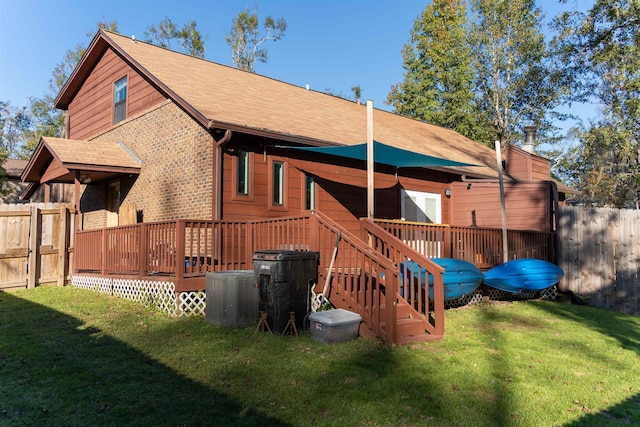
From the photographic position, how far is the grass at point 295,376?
3887 mm

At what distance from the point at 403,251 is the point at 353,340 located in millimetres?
1649

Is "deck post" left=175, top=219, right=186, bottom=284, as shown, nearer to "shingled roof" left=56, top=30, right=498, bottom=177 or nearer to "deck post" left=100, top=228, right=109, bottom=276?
"shingled roof" left=56, top=30, right=498, bottom=177

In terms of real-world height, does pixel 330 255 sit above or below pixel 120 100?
below

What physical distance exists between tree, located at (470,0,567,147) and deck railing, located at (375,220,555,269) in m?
22.3

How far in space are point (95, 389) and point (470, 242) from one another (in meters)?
7.85

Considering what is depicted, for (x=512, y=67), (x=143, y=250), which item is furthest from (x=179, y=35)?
(x=143, y=250)

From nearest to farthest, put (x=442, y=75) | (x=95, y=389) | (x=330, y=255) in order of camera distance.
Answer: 1. (x=95, y=389)
2. (x=330, y=255)
3. (x=442, y=75)

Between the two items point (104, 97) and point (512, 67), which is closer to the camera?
point (104, 97)

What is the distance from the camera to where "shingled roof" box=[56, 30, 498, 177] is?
9.73 metres

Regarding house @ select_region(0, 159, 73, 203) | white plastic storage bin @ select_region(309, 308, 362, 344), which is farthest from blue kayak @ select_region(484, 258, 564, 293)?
house @ select_region(0, 159, 73, 203)

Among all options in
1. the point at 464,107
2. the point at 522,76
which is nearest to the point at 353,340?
the point at 464,107

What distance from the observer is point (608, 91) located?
2722cm

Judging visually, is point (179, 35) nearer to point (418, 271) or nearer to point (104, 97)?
point (104, 97)

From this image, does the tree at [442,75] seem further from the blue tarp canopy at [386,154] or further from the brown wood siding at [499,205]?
the blue tarp canopy at [386,154]
